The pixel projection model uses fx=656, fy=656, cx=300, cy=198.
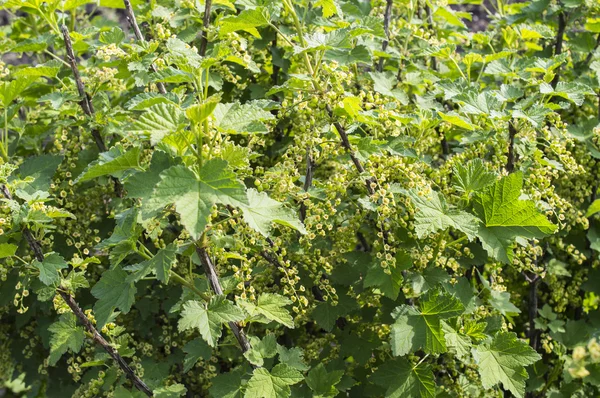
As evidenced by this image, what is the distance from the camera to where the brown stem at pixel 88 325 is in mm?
2539

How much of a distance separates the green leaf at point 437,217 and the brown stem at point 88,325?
1.25 meters

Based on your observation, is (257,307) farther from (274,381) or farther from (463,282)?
(463,282)

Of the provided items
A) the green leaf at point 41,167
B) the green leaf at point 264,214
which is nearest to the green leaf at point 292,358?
the green leaf at point 264,214

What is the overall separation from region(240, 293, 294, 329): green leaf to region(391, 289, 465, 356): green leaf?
0.45 m

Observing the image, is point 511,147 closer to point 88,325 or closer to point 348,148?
point 348,148

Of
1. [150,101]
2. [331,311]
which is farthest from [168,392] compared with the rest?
[150,101]

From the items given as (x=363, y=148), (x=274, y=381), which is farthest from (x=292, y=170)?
(x=274, y=381)

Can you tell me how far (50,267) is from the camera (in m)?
2.53

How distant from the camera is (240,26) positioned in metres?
2.54

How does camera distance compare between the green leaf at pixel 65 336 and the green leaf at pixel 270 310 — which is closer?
the green leaf at pixel 270 310

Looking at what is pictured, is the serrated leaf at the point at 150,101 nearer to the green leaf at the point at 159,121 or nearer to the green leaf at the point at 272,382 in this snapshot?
the green leaf at the point at 159,121

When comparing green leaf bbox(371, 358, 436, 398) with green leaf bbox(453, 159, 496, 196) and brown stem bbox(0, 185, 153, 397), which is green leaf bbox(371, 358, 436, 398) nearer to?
green leaf bbox(453, 159, 496, 196)

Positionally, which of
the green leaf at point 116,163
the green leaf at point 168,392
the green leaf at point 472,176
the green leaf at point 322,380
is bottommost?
the green leaf at point 322,380

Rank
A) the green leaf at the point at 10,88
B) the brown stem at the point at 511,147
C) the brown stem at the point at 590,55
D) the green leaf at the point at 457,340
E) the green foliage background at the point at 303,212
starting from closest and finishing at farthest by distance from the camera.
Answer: the green foliage background at the point at 303,212, the green leaf at the point at 457,340, the brown stem at the point at 511,147, the green leaf at the point at 10,88, the brown stem at the point at 590,55
